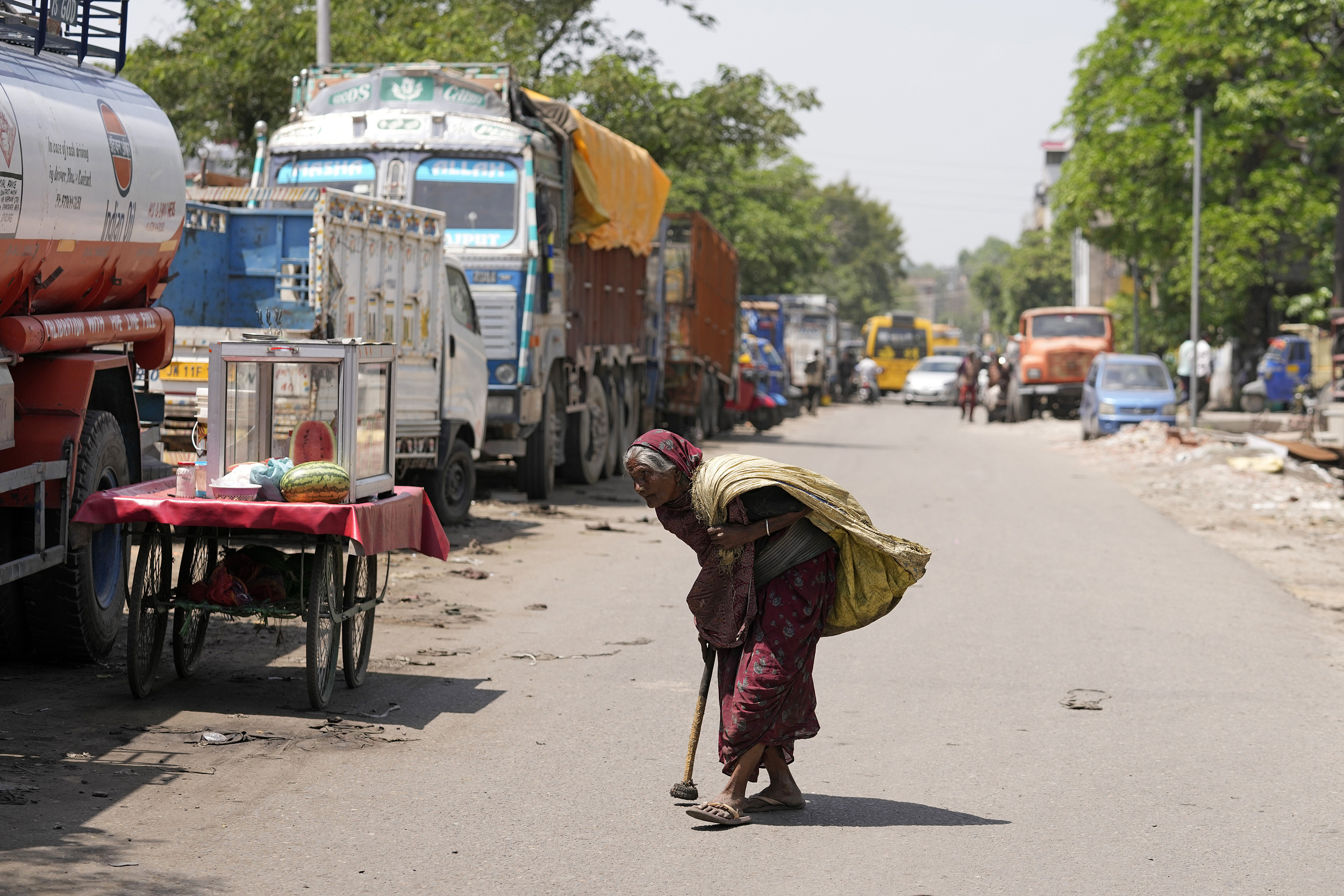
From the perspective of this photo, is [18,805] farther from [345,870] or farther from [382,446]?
[382,446]

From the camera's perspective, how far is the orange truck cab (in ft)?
122

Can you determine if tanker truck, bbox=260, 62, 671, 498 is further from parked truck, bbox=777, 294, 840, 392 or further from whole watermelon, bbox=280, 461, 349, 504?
parked truck, bbox=777, 294, 840, 392

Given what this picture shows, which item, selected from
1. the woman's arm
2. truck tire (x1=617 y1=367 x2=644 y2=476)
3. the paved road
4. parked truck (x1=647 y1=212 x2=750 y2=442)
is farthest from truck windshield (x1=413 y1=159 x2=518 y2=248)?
the woman's arm

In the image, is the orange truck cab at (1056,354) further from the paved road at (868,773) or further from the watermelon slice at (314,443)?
the watermelon slice at (314,443)

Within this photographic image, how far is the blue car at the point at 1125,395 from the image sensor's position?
2884 centimetres

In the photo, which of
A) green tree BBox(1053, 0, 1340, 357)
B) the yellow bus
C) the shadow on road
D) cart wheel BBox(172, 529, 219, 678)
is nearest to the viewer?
the shadow on road

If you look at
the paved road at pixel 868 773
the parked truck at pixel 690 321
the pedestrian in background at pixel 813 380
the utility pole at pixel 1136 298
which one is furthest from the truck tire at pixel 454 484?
the utility pole at pixel 1136 298

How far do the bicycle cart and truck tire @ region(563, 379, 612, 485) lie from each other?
1006 cm

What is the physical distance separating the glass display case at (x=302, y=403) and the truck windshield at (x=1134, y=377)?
23911 mm

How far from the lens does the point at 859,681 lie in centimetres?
796

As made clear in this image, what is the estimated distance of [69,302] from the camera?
744 centimetres

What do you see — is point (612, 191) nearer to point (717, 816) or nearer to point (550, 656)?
point (550, 656)

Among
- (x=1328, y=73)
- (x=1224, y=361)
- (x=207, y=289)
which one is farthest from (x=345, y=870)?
(x=1224, y=361)

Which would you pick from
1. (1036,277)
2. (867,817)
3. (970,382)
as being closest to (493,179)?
(867,817)
